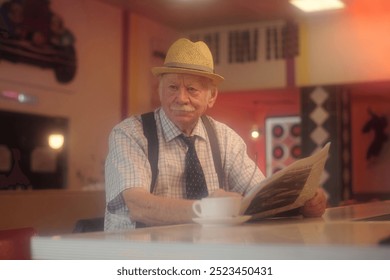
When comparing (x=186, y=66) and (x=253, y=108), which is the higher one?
(x=253, y=108)

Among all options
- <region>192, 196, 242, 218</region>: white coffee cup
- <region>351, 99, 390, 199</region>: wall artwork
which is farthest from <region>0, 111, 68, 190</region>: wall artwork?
<region>351, 99, 390, 199</region>: wall artwork

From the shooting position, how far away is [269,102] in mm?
6234

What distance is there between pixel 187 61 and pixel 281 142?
538cm

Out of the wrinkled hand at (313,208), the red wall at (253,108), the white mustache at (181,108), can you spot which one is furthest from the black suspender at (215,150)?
the red wall at (253,108)

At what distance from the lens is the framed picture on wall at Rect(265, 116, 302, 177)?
262 inches

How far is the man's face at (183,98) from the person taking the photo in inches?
58.6

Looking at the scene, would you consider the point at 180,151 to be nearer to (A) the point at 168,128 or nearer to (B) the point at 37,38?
(A) the point at 168,128

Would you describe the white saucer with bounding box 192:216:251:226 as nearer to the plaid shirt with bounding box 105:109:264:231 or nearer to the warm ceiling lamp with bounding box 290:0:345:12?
the plaid shirt with bounding box 105:109:264:231

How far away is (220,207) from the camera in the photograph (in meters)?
0.94

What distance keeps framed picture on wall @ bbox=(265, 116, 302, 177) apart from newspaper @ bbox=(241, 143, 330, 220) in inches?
214

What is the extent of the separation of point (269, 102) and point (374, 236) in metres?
5.58

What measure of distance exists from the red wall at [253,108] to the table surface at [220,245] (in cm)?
448

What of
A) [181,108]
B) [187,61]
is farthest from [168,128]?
[187,61]
